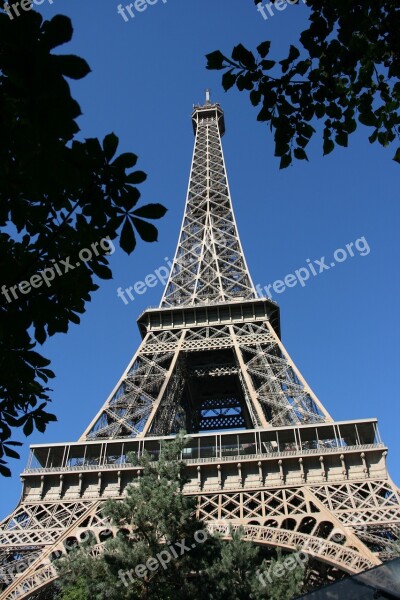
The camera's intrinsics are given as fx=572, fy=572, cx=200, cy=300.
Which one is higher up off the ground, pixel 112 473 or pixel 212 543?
pixel 112 473

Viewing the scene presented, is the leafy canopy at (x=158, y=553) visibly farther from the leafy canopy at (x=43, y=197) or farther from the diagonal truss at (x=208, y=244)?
the diagonal truss at (x=208, y=244)

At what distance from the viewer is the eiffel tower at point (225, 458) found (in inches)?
774

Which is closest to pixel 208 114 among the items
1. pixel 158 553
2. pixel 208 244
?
pixel 208 244

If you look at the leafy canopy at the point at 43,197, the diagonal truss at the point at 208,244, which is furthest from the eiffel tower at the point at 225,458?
the leafy canopy at the point at 43,197

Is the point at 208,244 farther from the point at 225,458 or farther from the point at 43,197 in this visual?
the point at 43,197

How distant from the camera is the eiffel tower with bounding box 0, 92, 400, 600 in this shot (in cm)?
1966

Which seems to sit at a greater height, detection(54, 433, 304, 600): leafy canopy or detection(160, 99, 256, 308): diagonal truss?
detection(160, 99, 256, 308): diagonal truss

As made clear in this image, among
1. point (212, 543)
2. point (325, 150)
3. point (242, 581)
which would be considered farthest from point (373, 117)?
point (242, 581)

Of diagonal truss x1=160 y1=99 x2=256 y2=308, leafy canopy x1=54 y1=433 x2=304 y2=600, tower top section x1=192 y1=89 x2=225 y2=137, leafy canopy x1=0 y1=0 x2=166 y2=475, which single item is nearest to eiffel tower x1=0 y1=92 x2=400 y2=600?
diagonal truss x1=160 y1=99 x2=256 y2=308

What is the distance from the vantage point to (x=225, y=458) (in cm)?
2348

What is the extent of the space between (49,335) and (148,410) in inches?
924

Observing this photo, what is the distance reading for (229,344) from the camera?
31953 millimetres

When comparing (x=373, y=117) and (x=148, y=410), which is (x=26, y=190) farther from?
(x=148, y=410)

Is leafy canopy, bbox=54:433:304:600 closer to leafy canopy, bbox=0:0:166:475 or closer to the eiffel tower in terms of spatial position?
the eiffel tower
